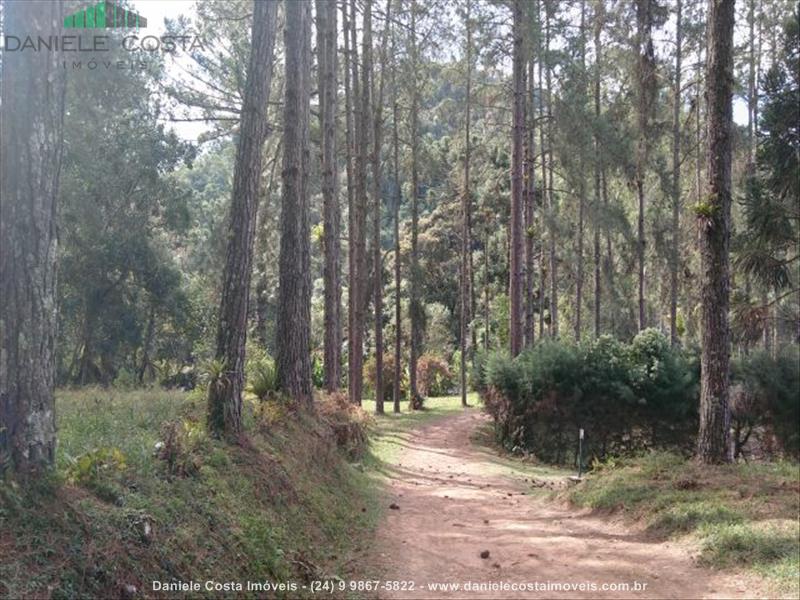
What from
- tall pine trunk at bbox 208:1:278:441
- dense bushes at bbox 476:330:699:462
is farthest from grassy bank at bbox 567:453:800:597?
dense bushes at bbox 476:330:699:462

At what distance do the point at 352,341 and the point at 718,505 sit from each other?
1423cm

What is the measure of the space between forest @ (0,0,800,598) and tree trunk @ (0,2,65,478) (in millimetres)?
14

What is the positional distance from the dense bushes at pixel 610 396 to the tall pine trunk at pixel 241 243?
35.5 ft

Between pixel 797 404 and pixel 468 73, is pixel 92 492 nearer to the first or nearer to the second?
pixel 797 404

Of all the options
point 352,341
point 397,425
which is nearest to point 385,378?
point 397,425

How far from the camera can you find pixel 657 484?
916cm

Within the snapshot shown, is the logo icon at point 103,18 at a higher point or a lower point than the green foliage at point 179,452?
higher

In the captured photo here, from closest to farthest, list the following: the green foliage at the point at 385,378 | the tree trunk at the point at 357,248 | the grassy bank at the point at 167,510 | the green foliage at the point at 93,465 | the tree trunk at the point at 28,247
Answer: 1. the grassy bank at the point at 167,510
2. the tree trunk at the point at 28,247
3. the green foliage at the point at 93,465
4. the tree trunk at the point at 357,248
5. the green foliage at the point at 385,378

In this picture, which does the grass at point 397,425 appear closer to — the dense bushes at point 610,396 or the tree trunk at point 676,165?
the dense bushes at point 610,396

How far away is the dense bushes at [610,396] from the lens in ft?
54.0

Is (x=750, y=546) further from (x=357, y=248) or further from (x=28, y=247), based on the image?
(x=357, y=248)

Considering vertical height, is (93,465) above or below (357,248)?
below

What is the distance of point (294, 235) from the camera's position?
11.0 m

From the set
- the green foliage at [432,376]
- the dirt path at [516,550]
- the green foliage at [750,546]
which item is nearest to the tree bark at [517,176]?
the dirt path at [516,550]
